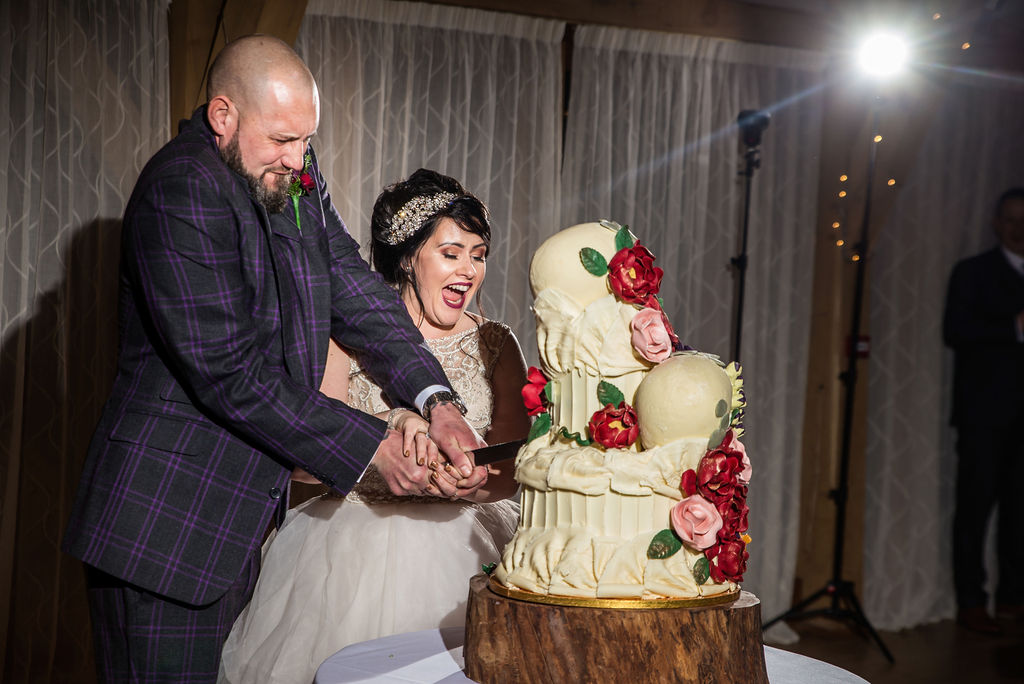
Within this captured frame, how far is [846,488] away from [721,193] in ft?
5.16

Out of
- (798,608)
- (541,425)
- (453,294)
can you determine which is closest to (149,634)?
(541,425)

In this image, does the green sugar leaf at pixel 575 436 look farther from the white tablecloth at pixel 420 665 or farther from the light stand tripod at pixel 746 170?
the light stand tripod at pixel 746 170

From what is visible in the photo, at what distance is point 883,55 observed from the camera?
14.3ft

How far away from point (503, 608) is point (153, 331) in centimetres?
81

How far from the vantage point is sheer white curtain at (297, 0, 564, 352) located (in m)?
4.07

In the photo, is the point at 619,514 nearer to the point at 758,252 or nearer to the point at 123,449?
the point at 123,449

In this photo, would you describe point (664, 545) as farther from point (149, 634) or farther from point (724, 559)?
point (149, 634)

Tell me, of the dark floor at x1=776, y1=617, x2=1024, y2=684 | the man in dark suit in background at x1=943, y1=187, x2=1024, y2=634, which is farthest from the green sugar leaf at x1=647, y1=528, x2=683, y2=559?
the man in dark suit in background at x1=943, y1=187, x2=1024, y2=634

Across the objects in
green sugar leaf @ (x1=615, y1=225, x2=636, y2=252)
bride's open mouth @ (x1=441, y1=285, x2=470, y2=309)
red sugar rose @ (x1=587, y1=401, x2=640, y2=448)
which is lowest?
red sugar rose @ (x1=587, y1=401, x2=640, y2=448)

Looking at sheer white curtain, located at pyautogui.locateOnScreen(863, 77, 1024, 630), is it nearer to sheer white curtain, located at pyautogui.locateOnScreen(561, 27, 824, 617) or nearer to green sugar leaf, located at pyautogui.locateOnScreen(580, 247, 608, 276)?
sheer white curtain, located at pyautogui.locateOnScreen(561, 27, 824, 617)

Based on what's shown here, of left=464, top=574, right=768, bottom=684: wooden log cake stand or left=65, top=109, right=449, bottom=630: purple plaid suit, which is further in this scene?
left=65, top=109, right=449, bottom=630: purple plaid suit

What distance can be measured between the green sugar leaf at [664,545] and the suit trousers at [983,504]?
4156 millimetres

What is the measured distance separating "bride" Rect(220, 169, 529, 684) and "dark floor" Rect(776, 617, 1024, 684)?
2.45 metres

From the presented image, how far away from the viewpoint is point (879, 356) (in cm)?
516
